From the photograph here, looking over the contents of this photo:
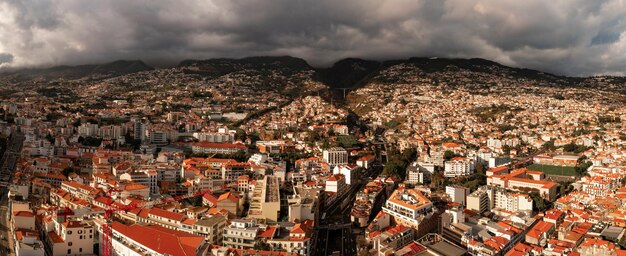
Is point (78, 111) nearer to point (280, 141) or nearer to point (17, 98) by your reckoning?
point (17, 98)

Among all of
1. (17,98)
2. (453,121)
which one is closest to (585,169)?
(453,121)

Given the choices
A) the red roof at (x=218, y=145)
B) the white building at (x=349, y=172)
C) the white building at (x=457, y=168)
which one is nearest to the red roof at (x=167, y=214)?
the white building at (x=349, y=172)

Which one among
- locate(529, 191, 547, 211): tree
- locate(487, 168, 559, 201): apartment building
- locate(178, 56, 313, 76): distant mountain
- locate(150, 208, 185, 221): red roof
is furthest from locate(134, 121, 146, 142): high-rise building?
locate(178, 56, 313, 76): distant mountain

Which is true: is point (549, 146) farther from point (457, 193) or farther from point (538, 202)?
point (457, 193)

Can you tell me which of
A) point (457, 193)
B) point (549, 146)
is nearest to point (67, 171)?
point (457, 193)

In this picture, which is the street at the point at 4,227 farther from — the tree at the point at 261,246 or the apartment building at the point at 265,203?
the apartment building at the point at 265,203

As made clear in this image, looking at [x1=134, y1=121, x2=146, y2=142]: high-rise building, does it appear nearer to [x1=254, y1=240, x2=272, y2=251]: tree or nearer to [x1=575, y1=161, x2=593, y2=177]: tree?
[x1=254, y1=240, x2=272, y2=251]: tree
